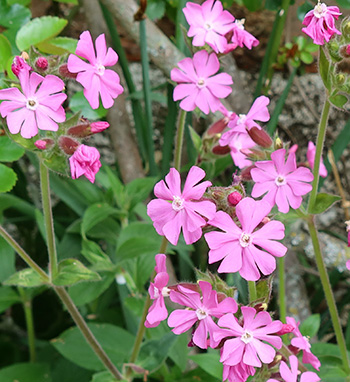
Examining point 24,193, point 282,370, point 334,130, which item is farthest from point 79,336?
point 334,130

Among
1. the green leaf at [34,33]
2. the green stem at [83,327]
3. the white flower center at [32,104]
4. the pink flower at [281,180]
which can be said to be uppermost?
the white flower center at [32,104]

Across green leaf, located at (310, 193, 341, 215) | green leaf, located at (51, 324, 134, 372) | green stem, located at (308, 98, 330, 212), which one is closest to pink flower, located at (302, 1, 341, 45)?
green stem, located at (308, 98, 330, 212)

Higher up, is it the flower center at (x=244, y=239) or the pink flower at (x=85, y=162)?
the pink flower at (x=85, y=162)

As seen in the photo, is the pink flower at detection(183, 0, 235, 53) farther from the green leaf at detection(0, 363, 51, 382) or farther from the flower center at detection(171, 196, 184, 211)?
the green leaf at detection(0, 363, 51, 382)

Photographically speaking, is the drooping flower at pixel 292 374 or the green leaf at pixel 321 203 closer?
the drooping flower at pixel 292 374

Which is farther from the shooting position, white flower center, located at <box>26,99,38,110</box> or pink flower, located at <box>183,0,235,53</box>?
pink flower, located at <box>183,0,235,53</box>

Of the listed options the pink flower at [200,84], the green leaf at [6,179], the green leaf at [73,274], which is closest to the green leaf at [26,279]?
the green leaf at [73,274]

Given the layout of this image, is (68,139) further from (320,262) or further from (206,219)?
(320,262)

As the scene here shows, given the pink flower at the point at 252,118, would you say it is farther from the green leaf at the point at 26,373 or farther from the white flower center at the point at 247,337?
the green leaf at the point at 26,373
